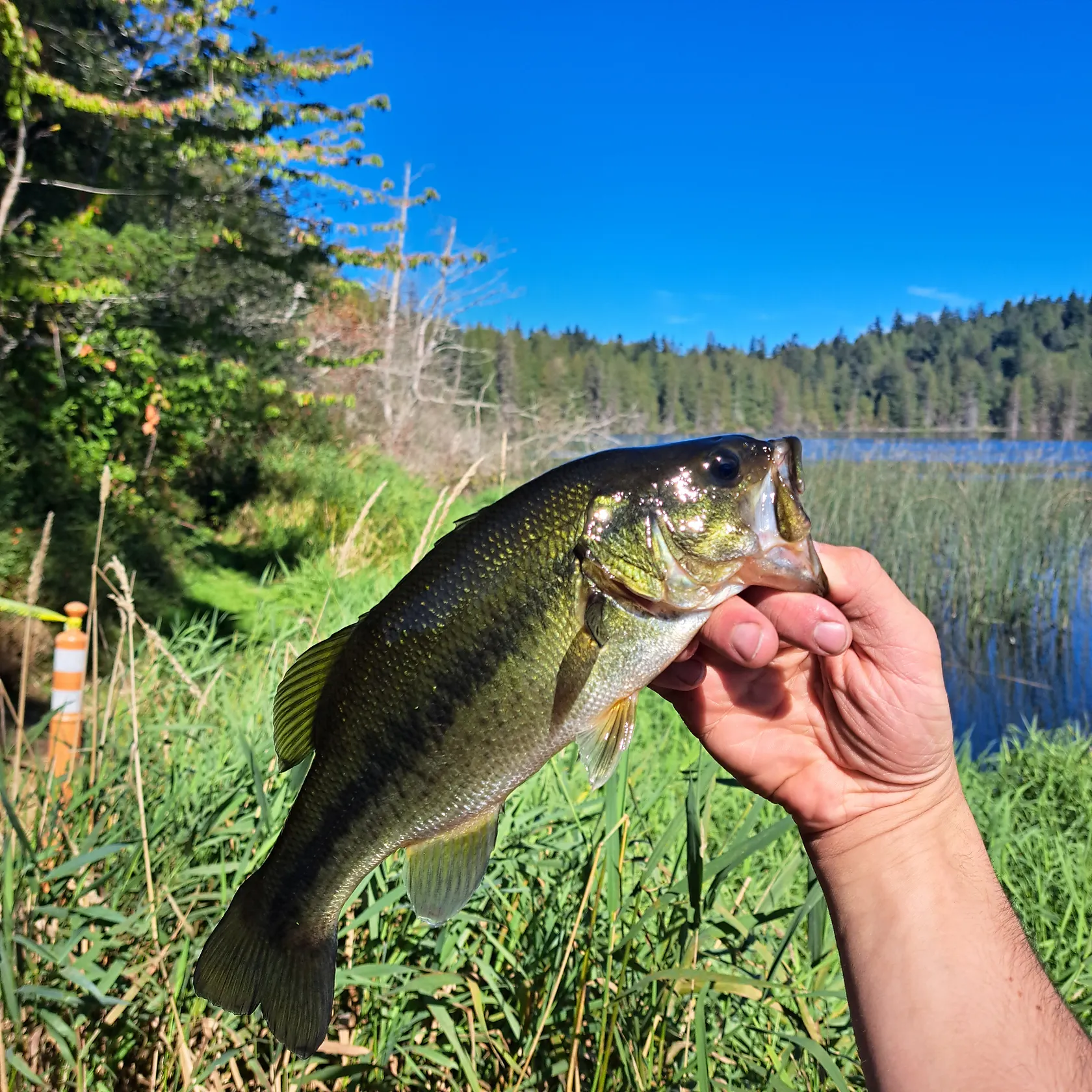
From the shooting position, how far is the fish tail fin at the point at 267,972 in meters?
1.42

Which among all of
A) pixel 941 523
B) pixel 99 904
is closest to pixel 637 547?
pixel 99 904

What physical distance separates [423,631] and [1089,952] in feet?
10.5

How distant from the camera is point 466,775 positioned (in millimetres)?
1489

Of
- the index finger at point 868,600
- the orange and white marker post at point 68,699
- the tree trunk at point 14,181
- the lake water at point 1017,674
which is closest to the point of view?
the index finger at point 868,600

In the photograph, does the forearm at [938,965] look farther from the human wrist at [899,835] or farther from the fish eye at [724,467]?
the fish eye at [724,467]

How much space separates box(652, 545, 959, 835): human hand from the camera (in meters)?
1.69

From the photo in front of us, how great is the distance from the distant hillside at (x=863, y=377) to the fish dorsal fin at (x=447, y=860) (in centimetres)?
3760

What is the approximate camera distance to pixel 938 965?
65.9 inches

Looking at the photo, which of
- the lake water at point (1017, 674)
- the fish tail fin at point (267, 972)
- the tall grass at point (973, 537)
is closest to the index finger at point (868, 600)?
the fish tail fin at point (267, 972)

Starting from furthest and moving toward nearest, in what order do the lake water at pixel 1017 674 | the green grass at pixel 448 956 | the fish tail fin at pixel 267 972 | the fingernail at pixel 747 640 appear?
the lake water at pixel 1017 674 → the green grass at pixel 448 956 → the fingernail at pixel 747 640 → the fish tail fin at pixel 267 972

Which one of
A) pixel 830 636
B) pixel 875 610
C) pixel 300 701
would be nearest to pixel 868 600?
pixel 875 610

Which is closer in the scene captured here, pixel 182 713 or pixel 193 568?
pixel 182 713

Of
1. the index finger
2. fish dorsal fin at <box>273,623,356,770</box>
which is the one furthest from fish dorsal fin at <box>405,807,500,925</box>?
the index finger

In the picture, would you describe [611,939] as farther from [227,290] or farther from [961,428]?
[961,428]
